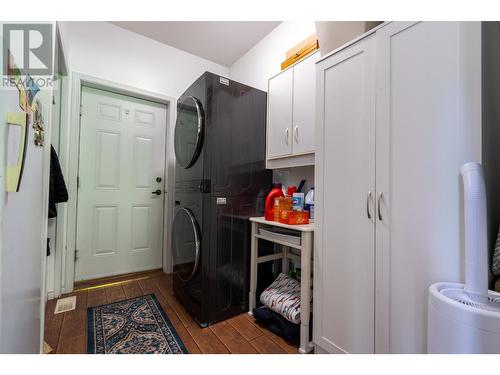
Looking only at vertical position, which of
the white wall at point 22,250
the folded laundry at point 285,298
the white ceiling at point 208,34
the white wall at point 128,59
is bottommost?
the folded laundry at point 285,298

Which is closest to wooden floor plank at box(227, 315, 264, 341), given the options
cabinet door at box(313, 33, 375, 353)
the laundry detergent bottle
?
cabinet door at box(313, 33, 375, 353)

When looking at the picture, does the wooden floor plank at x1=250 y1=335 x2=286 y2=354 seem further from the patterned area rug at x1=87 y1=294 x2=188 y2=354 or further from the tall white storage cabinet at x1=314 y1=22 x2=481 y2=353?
the patterned area rug at x1=87 y1=294 x2=188 y2=354

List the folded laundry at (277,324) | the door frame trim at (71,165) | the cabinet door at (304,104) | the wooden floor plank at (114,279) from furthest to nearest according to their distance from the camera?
the wooden floor plank at (114,279)
the door frame trim at (71,165)
the cabinet door at (304,104)
the folded laundry at (277,324)

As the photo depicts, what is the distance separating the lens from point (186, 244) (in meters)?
1.80

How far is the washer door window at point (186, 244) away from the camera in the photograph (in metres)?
1.65

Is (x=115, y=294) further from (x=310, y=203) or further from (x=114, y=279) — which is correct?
(x=310, y=203)

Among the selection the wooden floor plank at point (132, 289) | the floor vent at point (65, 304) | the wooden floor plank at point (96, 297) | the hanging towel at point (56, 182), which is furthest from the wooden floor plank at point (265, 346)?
the hanging towel at point (56, 182)

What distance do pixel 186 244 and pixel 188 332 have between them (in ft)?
2.02

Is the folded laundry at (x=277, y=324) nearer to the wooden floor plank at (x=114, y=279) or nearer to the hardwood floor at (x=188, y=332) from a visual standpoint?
the hardwood floor at (x=188, y=332)

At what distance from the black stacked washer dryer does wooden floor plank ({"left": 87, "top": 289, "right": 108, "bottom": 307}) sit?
2.13ft

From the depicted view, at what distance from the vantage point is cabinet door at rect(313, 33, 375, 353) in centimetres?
110

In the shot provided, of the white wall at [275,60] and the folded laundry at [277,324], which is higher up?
the white wall at [275,60]

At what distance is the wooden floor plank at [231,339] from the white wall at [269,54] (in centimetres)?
226
